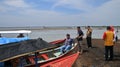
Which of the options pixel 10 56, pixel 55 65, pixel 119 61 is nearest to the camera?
pixel 10 56

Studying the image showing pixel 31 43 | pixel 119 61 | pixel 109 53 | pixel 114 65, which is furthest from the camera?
pixel 109 53

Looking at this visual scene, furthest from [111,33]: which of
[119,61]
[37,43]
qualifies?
[37,43]

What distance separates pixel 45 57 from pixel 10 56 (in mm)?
5384

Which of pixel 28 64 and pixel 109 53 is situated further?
pixel 109 53

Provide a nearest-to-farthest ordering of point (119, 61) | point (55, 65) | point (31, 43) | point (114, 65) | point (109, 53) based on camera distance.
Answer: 1. point (31, 43)
2. point (55, 65)
3. point (114, 65)
4. point (119, 61)
5. point (109, 53)

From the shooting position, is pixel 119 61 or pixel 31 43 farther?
pixel 119 61

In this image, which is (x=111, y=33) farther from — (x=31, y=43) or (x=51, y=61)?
(x=31, y=43)

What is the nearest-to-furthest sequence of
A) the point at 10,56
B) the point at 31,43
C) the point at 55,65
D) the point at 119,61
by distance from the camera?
the point at 10,56, the point at 31,43, the point at 55,65, the point at 119,61

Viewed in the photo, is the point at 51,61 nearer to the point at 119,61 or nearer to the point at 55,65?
the point at 55,65

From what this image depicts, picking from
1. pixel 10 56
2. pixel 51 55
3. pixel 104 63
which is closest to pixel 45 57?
pixel 51 55

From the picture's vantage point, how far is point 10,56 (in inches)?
386

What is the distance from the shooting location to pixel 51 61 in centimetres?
1358

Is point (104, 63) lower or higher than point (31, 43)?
lower

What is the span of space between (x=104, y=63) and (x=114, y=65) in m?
0.69
